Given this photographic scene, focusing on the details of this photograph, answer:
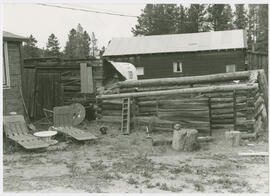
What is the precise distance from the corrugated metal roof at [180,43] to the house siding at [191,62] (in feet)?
1.47

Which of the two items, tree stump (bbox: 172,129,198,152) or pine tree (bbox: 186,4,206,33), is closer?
tree stump (bbox: 172,129,198,152)

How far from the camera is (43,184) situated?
7.40 m

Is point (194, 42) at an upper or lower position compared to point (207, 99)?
upper

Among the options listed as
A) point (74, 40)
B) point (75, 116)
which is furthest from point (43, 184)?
point (74, 40)

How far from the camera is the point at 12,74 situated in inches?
512

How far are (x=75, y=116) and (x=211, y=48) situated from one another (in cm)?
2032

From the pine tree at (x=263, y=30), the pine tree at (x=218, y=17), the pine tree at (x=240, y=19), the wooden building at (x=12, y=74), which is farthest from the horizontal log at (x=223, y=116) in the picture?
the pine tree at (x=240, y=19)

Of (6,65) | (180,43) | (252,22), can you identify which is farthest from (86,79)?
(252,22)

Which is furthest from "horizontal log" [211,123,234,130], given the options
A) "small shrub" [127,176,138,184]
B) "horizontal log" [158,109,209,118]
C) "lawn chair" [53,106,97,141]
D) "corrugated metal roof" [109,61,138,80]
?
"corrugated metal roof" [109,61,138,80]

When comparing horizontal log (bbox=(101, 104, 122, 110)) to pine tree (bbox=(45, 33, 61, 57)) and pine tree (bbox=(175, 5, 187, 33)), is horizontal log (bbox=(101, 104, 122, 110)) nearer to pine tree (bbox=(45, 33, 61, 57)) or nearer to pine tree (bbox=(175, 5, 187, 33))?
pine tree (bbox=(45, 33, 61, 57))

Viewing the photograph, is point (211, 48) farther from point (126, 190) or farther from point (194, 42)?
point (126, 190)

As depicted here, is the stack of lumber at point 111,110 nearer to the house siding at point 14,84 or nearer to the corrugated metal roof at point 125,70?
the house siding at point 14,84

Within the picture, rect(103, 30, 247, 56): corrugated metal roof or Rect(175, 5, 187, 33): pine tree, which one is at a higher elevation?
Rect(175, 5, 187, 33): pine tree

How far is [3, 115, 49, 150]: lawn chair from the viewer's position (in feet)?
35.2
